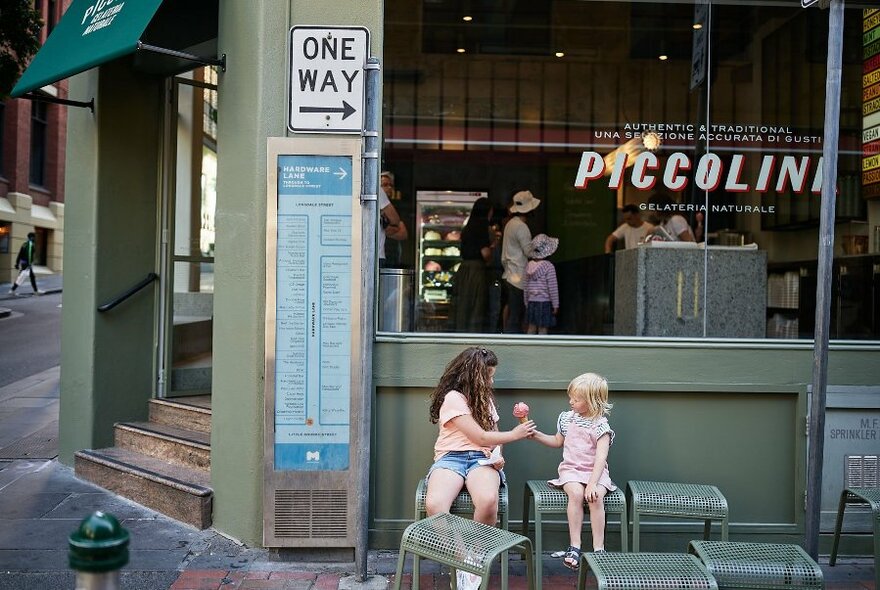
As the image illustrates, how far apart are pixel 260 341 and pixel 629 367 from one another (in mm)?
2528

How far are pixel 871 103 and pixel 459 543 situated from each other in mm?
5033

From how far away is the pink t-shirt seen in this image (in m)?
4.81

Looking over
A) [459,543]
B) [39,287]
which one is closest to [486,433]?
[459,543]

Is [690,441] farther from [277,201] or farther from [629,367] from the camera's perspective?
[277,201]

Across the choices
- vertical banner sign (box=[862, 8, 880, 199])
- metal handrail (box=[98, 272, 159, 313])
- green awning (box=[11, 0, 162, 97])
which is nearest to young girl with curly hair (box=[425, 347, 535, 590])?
green awning (box=[11, 0, 162, 97])

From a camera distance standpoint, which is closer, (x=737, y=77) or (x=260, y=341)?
(x=260, y=341)

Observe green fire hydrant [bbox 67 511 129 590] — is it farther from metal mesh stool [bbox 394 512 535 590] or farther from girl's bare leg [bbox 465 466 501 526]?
girl's bare leg [bbox 465 466 501 526]

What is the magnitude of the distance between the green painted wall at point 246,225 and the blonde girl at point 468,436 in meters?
1.36

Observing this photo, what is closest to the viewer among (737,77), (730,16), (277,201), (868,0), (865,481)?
(277,201)

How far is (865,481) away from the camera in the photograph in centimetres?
571

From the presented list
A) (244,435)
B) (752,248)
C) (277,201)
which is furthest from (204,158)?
(752,248)

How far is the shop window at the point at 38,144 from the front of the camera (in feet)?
98.6

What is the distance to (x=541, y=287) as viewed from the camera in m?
6.59

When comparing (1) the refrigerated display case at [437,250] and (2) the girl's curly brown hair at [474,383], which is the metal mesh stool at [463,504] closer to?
(2) the girl's curly brown hair at [474,383]
